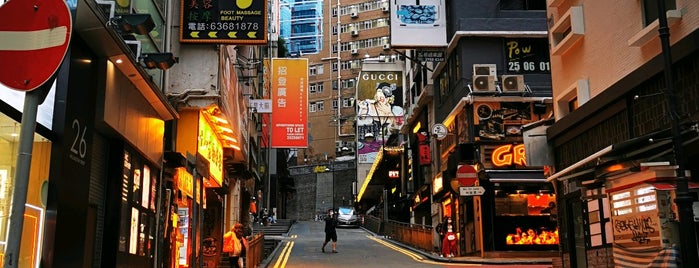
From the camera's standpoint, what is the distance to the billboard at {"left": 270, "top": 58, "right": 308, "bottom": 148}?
33.8 m

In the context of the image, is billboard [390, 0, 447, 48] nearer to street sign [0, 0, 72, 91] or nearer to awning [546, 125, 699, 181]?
awning [546, 125, 699, 181]

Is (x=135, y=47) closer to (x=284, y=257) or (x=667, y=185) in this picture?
(x=667, y=185)

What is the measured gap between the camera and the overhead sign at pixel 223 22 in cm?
1455

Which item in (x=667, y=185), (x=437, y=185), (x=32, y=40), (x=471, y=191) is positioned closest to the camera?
(x=32, y=40)

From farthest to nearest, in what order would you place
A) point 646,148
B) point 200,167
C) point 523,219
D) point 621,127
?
point 523,219 < point 200,167 < point 621,127 < point 646,148

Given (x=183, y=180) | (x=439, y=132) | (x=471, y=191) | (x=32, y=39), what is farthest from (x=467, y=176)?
(x=32, y=39)

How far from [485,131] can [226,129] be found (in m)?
10.6

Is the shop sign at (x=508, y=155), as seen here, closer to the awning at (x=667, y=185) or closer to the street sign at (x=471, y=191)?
the street sign at (x=471, y=191)

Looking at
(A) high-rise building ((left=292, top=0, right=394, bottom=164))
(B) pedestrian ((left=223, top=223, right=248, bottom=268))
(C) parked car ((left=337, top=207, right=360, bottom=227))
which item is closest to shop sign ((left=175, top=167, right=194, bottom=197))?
(B) pedestrian ((left=223, top=223, right=248, bottom=268))

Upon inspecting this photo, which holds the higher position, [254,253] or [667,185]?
[667,185]

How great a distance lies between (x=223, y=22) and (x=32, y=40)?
36.7ft

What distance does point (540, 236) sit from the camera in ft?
80.0

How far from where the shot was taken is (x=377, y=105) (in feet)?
210

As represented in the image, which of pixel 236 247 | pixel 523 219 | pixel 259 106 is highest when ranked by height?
pixel 259 106
